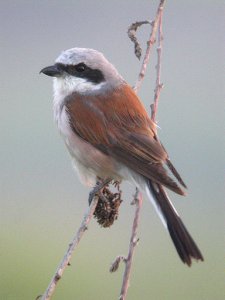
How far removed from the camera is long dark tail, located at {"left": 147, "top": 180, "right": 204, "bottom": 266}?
263 cm

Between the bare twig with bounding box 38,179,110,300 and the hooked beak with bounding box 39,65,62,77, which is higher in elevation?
the hooked beak with bounding box 39,65,62,77

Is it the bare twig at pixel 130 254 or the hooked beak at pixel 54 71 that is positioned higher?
the hooked beak at pixel 54 71

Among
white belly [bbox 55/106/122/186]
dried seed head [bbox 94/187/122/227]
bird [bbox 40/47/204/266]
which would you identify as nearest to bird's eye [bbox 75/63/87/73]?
bird [bbox 40/47/204/266]

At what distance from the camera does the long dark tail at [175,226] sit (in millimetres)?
2629

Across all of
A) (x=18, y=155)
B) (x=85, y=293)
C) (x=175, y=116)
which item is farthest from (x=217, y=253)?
(x=18, y=155)

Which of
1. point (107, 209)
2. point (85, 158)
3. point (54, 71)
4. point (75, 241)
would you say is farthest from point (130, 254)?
point (54, 71)

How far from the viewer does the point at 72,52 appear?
3.38m

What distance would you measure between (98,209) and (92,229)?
2417mm

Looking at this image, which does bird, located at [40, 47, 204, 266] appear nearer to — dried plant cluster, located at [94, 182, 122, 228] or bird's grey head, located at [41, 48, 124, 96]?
bird's grey head, located at [41, 48, 124, 96]

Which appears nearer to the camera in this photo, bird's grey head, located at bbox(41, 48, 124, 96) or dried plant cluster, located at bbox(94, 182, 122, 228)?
dried plant cluster, located at bbox(94, 182, 122, 228)

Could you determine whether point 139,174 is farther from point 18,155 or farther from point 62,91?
point 18,155

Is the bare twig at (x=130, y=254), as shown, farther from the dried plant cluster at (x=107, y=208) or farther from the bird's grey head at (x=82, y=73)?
the bird's grey head at (x=82, y=73)

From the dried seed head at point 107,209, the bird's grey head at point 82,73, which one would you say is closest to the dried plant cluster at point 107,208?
the dried seed head at point 107,209

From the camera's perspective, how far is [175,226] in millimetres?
2801
